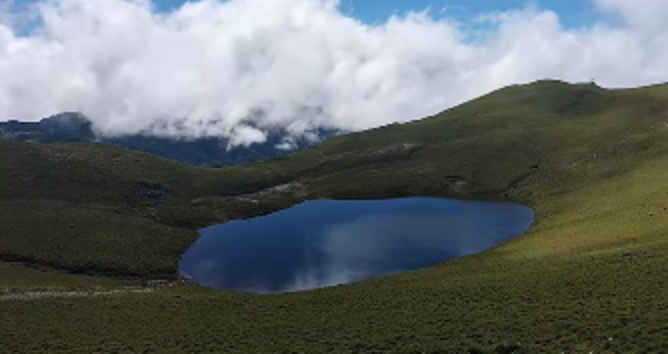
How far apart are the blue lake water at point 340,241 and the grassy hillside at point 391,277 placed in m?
4.93

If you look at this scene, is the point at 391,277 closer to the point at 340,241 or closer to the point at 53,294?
the point at 340,241

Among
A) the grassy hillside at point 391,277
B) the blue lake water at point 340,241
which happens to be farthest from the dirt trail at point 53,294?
the blue lake water at point 340,241

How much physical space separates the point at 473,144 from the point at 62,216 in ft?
356

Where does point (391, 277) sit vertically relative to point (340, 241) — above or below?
below

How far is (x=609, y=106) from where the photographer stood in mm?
176125

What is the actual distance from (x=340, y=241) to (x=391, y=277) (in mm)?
25111

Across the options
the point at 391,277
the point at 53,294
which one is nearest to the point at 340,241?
the point at 391,277

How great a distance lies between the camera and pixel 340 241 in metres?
84.8

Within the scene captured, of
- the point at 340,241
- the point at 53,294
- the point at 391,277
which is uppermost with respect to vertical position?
Answer: the point at 340,241

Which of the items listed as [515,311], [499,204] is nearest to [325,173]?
[499,204]

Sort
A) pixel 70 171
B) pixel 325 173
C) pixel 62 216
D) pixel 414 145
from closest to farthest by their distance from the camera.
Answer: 1. pixel 62 216
2. pixel 70 171
3. pixel 325 173
4. pixel 414 145

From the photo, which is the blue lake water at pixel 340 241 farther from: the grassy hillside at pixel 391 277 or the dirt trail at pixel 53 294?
the dirt trail at pixel 53 294

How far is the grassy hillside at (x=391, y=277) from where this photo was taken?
35.7m

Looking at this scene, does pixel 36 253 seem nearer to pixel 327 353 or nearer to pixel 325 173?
pixel 327 353
